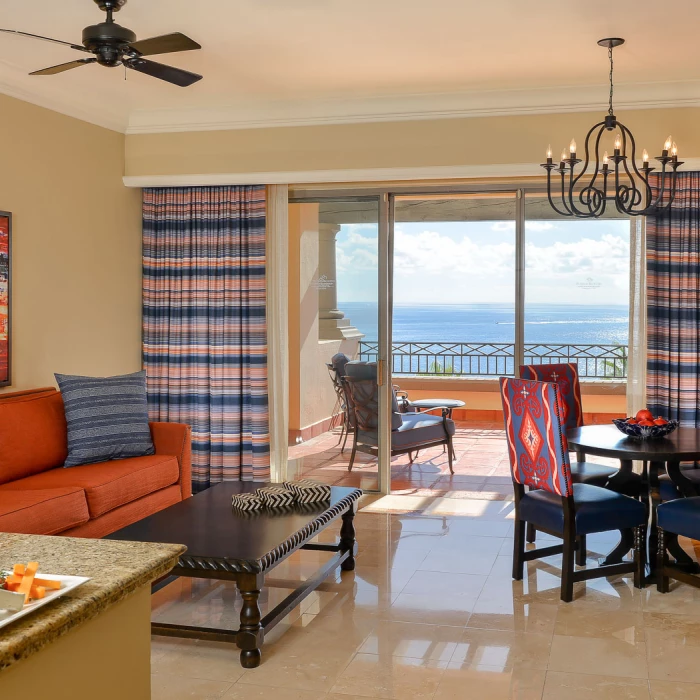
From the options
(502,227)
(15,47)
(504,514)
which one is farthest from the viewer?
(502,227)

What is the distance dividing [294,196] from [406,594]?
130 inches

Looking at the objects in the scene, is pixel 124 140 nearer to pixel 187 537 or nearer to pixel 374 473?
pixel 374 473

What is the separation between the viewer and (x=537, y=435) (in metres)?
4.06

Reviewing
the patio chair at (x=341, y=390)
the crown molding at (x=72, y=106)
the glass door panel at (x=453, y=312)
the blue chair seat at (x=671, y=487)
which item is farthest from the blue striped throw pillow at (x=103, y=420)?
the blue chair seat at (x=671, y=487)

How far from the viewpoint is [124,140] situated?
6254mm

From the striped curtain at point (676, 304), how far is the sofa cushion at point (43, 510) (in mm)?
3738

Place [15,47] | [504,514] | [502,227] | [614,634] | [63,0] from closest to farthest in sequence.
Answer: [614,634], [63,0], [15,47], [504,514], [502,227]

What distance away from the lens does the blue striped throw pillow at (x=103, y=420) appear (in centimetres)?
488

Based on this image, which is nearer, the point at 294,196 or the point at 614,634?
the point at 614,634

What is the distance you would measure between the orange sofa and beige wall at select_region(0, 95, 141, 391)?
49 cm

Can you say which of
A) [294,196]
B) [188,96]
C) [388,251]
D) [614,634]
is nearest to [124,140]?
[188,96]

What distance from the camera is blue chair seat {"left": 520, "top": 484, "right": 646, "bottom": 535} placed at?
3.98 metres

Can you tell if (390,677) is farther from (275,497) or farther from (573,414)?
(573,414)

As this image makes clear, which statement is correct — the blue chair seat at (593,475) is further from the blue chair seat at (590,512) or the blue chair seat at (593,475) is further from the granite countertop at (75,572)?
the granite countertop at (75,572)
